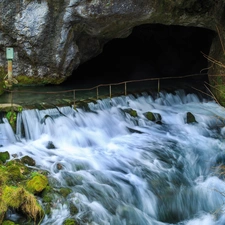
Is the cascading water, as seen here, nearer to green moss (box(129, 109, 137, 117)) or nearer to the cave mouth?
green moss (box(129, 109, 137, 117))

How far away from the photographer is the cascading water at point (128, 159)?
672 cm

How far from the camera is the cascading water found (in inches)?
265

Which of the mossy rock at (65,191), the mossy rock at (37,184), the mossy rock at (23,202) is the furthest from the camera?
the mossy rock at (65,191)

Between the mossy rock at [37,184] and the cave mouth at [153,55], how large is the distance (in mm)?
8991

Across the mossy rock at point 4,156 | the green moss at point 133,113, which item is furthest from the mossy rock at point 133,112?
the mossy rock at point 4,156

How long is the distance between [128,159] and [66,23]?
530 cm

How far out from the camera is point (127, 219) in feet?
21.1

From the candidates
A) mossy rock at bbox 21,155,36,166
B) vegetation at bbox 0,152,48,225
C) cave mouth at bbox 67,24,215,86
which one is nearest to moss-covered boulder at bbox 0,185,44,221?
vegetation at bbox 0,152,48,225

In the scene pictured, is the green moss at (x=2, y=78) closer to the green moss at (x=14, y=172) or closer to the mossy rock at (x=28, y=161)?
the mossy rock at (x=28, y=161)

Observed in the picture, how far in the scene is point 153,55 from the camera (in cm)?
1934

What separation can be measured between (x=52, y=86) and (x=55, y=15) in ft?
9.33

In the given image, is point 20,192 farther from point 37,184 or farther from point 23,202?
point 37,184

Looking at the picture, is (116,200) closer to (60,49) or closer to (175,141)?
(175,141)

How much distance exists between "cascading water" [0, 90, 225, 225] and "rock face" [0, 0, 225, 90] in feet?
8.20
